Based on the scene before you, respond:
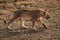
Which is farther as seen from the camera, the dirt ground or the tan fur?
the tan fur

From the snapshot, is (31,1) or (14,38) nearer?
(14,38)

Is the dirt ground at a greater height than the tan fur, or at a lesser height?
lesser

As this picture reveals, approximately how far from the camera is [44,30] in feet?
26.0

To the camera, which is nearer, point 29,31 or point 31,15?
point 29,31

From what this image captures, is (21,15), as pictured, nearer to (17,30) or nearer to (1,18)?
(17,30)

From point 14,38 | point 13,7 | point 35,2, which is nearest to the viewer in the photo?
point 14,38

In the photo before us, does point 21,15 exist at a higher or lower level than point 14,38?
higher

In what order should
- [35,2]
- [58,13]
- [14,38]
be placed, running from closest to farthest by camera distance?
[14,38] → [58,13] → [35,2]

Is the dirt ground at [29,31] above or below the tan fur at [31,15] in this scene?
below

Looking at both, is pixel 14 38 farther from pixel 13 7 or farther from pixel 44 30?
pixel 13 7

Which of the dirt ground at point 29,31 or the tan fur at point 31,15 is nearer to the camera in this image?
the dirt ground at point 29,31

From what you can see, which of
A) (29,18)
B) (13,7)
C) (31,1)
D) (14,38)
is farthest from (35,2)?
(14,38)

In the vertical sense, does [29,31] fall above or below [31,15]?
below

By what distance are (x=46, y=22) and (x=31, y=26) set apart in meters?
0.62
